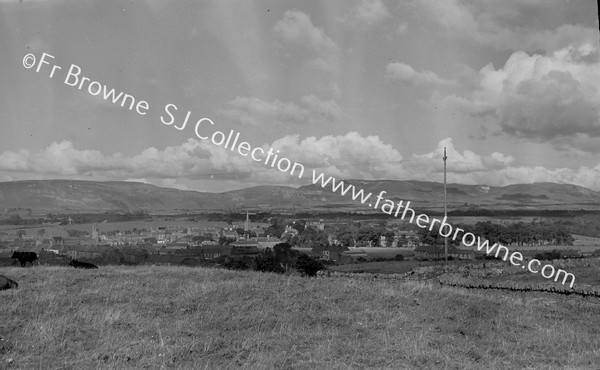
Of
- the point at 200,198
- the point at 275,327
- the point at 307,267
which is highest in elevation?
the point at 275,327

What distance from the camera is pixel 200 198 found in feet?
323

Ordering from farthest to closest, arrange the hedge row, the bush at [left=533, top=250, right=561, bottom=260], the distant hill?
1. the distant hill
2. the bush at [left=533, top=250, right=561, bottom=260]
3. the hedge row

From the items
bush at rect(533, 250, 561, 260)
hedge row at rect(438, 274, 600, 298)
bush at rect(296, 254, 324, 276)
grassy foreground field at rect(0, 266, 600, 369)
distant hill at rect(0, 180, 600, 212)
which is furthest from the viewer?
distant hill at rect(0, 180, 600, 212)

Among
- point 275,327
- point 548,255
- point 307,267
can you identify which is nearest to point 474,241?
point 548,255

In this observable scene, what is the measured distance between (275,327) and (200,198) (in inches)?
3449

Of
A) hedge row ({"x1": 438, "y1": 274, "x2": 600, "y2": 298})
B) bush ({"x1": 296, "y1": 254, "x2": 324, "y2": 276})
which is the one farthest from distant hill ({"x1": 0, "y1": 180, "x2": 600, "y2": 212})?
hedge row ({"x1": 438, "y1": 274, "x2": 600, "y2": 298})

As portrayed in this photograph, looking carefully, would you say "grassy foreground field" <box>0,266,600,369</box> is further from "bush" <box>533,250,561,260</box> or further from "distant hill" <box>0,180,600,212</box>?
"distant hill" <box>0,180,600,212</box>

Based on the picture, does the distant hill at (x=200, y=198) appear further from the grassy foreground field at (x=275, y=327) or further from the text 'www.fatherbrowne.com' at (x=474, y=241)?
the grassy foreground field at (x=275, y=327)

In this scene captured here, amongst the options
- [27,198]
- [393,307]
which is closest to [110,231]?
[27,198]

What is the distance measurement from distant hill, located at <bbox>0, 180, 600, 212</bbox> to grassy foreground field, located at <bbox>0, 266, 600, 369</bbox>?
186 feet

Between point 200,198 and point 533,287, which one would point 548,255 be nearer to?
point 533,287

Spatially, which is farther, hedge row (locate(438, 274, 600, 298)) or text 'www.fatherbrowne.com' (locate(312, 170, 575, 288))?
text 'www.fatherbrowne.com' (locate(312, 170, 575, 288))

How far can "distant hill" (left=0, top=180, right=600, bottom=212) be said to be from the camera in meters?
83.0

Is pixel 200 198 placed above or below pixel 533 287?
below
